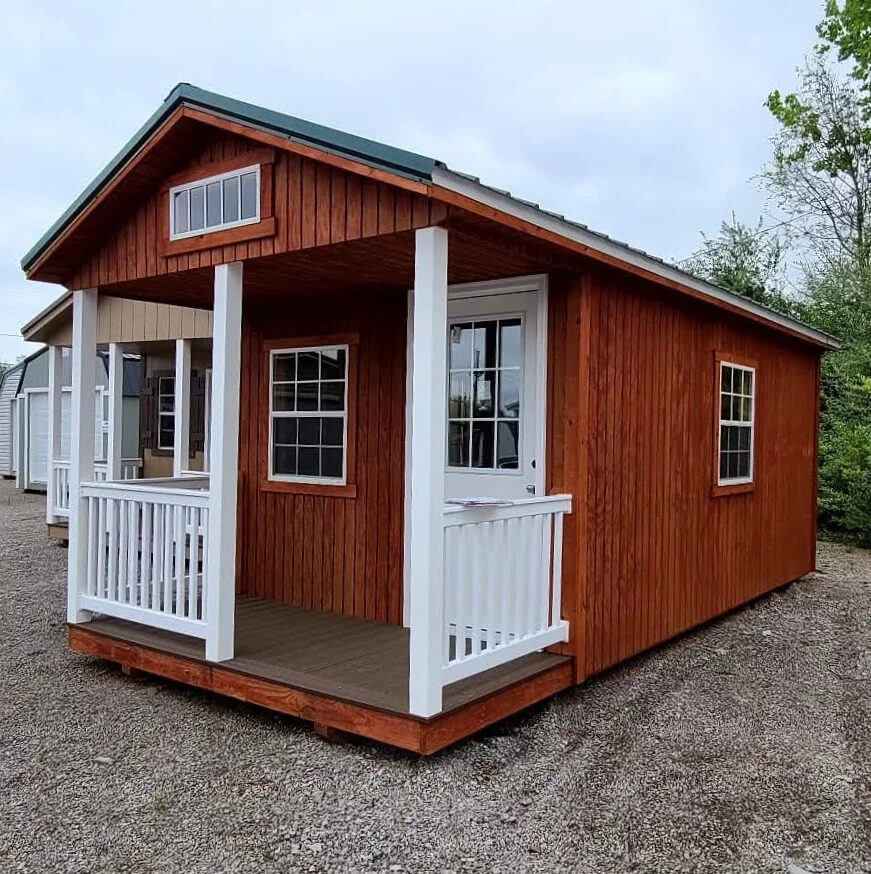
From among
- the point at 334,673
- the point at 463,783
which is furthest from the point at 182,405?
the point at 463,783

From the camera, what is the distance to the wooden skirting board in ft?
11.6

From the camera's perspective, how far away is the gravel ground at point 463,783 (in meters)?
2.88

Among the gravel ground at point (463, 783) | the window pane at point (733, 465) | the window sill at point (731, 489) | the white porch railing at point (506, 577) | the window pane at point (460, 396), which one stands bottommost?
the gravel ground at point (463, 783)

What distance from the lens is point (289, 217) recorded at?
4031mm

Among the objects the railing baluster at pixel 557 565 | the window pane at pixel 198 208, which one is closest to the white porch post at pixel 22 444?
the window pane at pixel 198 208

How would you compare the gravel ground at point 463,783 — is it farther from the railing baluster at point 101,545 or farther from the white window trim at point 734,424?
the white window trim at point 734,424

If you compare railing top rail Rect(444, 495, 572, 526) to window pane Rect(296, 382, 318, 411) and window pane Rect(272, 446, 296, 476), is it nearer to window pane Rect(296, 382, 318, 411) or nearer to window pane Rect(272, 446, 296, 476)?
window pane Rect(296, 382, 318, 411)

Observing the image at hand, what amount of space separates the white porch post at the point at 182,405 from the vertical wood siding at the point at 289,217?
3.68 meters

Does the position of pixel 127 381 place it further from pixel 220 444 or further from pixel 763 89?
pixel 763 89

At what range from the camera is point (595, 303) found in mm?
4555

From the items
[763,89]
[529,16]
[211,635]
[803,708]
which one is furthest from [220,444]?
[763,89]

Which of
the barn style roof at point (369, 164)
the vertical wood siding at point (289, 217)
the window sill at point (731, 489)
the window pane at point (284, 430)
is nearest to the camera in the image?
the barn style roof at point (369, 164)

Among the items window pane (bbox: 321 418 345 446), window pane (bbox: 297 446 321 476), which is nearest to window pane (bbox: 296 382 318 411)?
window pane (bbox: 321 418 345 446)

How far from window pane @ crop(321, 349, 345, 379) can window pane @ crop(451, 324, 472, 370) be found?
840 millimetres
